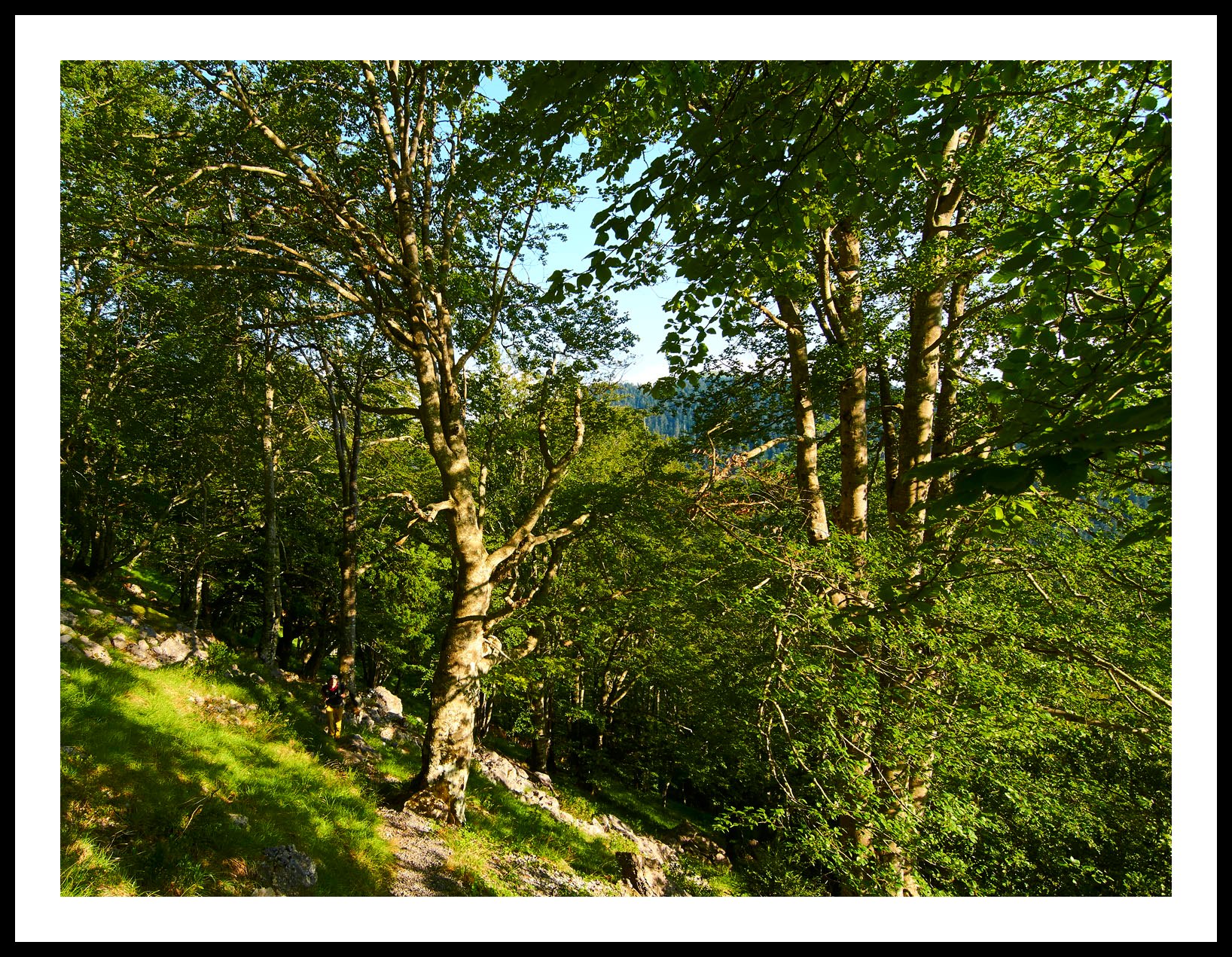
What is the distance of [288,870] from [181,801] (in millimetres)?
1439

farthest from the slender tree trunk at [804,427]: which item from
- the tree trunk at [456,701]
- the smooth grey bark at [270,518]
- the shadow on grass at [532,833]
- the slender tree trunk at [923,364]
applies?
the smooth grey bark at [270,518]

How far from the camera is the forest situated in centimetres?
301

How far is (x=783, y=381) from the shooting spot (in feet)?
27.5

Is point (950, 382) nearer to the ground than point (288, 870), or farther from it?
farther from it

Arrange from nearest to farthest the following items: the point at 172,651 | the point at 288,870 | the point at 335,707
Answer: the point at 288,870, the point at 172,651, the point at 335,707

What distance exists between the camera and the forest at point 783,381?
3.01 metres

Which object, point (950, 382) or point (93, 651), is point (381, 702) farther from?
point (950, 382)

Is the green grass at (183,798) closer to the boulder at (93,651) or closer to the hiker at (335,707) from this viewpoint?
the boulder at (93,651)

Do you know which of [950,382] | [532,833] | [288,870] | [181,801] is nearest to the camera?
[288,870]

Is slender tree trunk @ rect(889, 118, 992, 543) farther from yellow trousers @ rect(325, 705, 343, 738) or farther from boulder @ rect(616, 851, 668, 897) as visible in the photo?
yellow trousers @ rect(325, 705, 343, 738)

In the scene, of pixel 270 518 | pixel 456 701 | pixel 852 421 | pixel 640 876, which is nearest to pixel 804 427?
pixel 852 421
